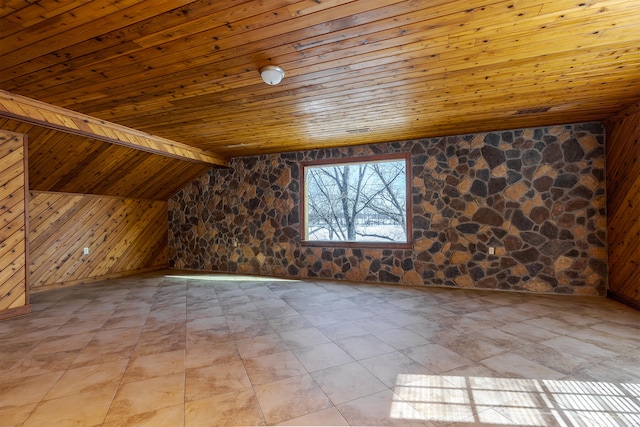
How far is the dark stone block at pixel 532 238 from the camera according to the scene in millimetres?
4609

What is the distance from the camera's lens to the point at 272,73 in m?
2.76

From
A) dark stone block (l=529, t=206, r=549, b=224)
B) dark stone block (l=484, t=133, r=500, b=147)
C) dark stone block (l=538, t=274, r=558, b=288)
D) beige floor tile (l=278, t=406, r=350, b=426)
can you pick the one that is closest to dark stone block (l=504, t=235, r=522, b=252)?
dark stone block (l=529, t=206, r=549, b=224)

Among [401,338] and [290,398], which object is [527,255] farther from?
[290,398]

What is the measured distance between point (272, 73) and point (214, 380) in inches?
99.5

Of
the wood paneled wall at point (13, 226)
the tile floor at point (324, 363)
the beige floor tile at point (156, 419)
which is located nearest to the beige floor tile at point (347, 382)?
the tile floor at point (324, 363)

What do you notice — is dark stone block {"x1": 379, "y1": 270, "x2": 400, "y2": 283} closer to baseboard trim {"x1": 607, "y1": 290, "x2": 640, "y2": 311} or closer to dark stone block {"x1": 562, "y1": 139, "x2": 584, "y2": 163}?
baseboard trim {"x1": 607, "y1": 290, "x2": 640, "y2": 311}

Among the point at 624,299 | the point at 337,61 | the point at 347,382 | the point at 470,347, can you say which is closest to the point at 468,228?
the point at 624,299

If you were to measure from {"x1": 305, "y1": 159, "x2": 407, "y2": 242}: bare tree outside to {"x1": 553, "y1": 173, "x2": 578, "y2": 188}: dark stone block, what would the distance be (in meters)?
3.34

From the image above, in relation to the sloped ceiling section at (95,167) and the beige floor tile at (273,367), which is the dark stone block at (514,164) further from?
the sloped ceiling section at (95,167)

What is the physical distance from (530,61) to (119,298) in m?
5.75

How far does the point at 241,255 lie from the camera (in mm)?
6523

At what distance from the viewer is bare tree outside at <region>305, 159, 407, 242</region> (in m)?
7.68

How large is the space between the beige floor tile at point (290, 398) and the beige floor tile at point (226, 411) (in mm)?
55

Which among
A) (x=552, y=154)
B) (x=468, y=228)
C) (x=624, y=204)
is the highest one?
(x=552, y=154)
